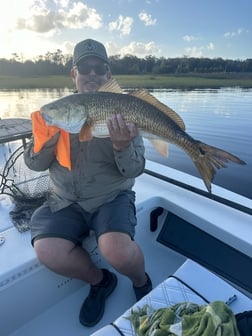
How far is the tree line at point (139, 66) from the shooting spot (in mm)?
37719

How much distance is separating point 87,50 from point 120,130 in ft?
3.02

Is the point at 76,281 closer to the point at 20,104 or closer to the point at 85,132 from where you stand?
the point at 85,132

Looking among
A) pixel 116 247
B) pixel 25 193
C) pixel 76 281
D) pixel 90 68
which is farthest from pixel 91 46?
pixel 76 281

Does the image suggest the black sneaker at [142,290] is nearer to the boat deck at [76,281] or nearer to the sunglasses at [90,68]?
the boat deck at [76,281]

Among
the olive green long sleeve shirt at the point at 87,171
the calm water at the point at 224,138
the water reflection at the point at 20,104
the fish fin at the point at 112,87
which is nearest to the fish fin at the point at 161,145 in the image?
the olive green long sleeve shirt at the point at 87,171

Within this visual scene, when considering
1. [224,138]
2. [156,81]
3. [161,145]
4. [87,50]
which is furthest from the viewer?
[156,81]

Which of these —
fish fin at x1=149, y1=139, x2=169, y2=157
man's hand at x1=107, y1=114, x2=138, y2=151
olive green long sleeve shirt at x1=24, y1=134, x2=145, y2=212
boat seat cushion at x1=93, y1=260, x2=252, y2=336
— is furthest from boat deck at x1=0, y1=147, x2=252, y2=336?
man's hand at x1=107, y1=114, x2=138, y2=151

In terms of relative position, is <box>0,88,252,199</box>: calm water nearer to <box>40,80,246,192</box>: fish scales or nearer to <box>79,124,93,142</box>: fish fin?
<box>40,80,246,192</box>: fish scales

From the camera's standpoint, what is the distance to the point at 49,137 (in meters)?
2.10

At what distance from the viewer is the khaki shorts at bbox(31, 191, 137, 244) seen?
7.07 feet

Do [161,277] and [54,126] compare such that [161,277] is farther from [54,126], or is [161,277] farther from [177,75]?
[177,75]

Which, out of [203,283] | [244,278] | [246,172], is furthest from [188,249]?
[246,172]

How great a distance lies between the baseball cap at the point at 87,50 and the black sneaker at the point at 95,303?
1.83 metres

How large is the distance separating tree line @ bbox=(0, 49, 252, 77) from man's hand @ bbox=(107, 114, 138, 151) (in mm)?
32573
